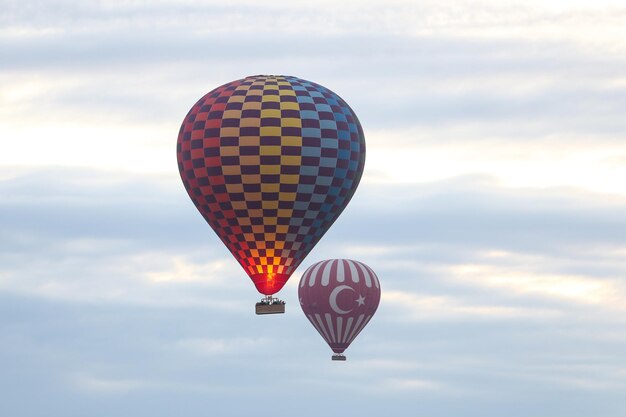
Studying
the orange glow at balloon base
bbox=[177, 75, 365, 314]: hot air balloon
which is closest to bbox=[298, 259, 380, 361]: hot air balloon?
bbox=[177, 75, 365, 314]: hot air balloon

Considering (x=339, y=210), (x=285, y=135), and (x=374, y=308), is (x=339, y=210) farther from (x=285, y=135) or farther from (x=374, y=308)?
(x=374, y=308)

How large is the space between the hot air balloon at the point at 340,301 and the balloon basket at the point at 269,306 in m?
8.35

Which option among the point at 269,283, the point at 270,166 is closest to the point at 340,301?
the point at 269,283

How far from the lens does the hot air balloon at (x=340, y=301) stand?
8275cm

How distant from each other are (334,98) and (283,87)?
195 cm

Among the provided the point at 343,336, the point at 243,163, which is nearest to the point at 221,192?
the point at 243,163

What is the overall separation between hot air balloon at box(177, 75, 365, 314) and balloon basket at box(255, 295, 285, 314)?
0.12 ft

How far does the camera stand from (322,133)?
242ft

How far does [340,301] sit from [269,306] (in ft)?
28.4

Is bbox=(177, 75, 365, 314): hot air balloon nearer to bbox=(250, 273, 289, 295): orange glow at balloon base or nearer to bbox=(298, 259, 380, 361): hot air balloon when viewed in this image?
bbox=(250, 273, 289, 295): orange glow at balloon base

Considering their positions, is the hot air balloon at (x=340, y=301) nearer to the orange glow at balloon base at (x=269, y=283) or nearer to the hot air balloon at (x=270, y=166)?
the hot air balloon at (x=270, y=166)

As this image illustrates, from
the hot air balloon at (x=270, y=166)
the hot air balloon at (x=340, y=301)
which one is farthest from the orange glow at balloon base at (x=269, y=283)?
the hot air balloon at (x=340, y=301)

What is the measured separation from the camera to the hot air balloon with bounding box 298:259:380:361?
82.8 meters

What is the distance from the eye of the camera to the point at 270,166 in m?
73.4
